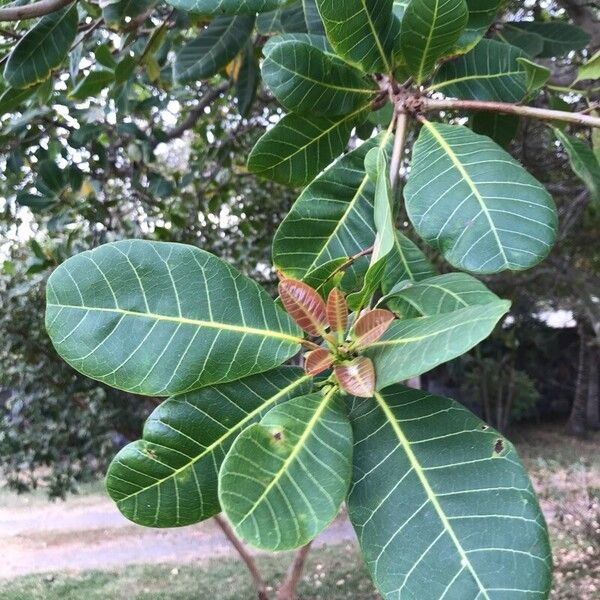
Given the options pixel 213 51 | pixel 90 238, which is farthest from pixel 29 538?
pixel 213 51

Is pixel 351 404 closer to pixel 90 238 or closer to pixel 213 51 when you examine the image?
pixel 213 51

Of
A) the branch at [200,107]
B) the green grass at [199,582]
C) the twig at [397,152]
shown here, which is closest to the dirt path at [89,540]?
the green grass at [199,582]

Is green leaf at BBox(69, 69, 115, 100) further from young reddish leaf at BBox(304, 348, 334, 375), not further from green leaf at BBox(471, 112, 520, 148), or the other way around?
young reddish leaf at BBox(304, 348, 334, 375)

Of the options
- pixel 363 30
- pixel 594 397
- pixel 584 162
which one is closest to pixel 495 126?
pixel 584 162

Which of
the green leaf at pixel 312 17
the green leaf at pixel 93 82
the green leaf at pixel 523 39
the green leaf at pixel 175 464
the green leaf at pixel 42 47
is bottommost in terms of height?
the green leaf at pixel 175 464

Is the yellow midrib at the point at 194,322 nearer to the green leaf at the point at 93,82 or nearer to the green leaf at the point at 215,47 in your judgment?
the green leaf at the point at 215,47

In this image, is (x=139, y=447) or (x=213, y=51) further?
(x=213, y=51)
